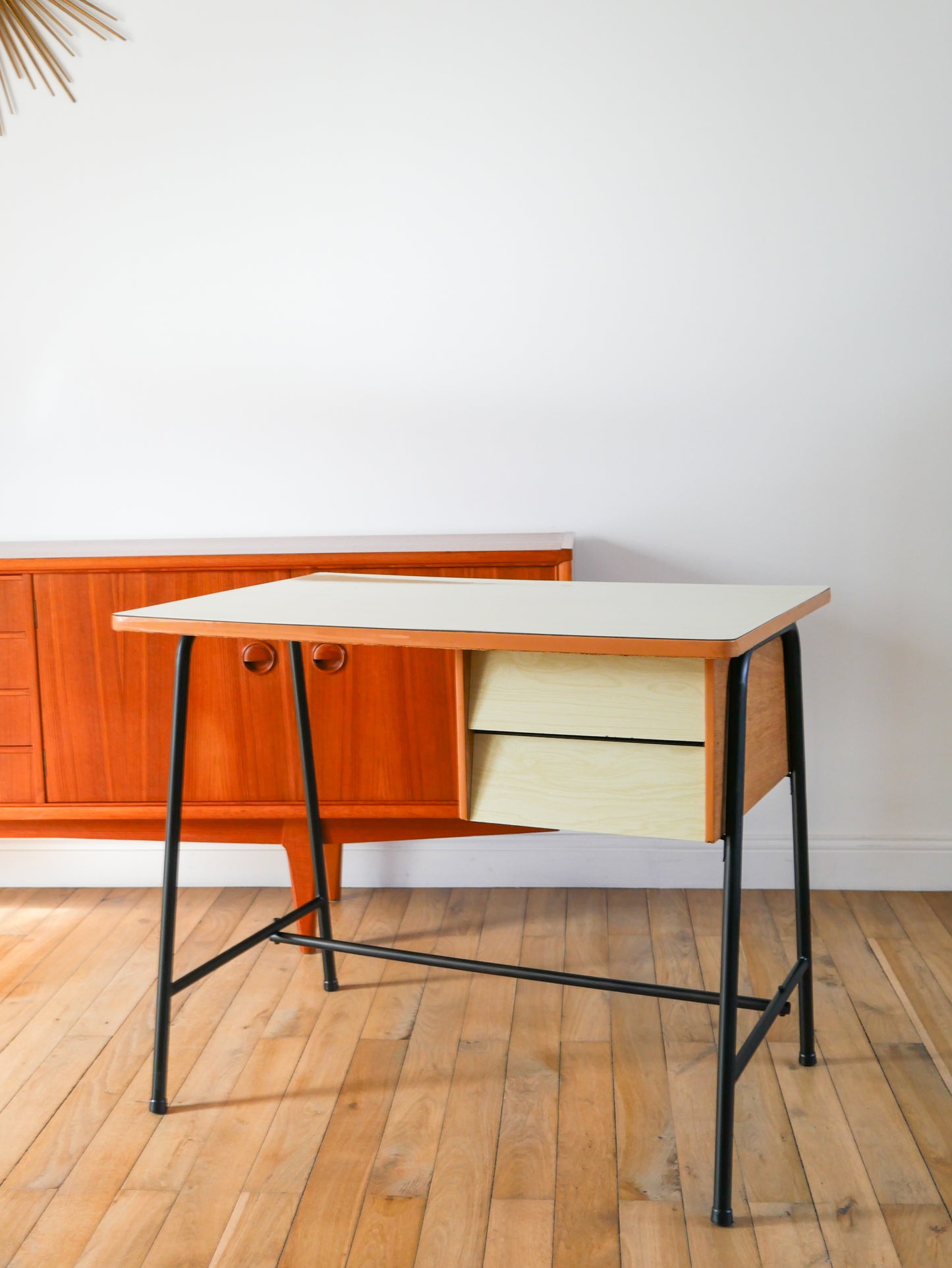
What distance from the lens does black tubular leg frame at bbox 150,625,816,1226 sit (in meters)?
1.52

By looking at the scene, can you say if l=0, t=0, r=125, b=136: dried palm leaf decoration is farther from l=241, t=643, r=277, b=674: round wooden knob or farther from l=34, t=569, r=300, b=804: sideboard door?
l=241, t=643, r=277, b=674: round wooden knob

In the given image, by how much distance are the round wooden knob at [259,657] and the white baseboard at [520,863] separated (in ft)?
2.58

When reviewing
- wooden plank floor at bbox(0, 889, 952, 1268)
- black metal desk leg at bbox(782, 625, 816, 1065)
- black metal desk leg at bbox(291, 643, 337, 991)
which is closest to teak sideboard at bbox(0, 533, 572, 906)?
black metal desk leg at bbox(291, 643, 337, 991)

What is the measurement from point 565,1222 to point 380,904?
4.24ft

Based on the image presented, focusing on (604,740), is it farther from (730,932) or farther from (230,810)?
(230,810)

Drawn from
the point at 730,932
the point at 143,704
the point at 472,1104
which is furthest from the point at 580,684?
the point at 143,704

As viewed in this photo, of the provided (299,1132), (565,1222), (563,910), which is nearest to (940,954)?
(563,910)

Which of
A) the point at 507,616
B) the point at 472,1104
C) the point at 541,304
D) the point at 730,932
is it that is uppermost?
the point at 541,304

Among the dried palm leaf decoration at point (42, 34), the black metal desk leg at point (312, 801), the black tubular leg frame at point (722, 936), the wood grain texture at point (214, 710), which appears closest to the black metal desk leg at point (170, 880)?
the black tubular leg frame at point (722, 936)

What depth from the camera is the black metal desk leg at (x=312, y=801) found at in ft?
7.07

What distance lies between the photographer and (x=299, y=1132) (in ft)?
5.85

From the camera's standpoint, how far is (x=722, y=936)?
162 centimetres

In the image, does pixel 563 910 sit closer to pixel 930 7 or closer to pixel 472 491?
pixel 472 491

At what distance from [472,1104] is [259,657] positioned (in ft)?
3.21
